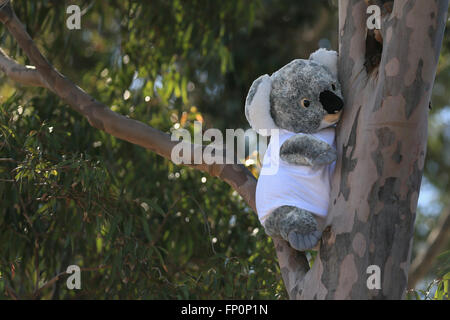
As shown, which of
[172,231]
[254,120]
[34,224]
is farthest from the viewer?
[172,231]

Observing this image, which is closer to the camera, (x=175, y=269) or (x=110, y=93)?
(x=175, y=269)

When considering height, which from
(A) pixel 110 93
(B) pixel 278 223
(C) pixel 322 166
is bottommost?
(B) pixel 278 223

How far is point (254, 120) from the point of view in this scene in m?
1.55

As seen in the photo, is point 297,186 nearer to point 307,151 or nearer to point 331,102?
point 307,151

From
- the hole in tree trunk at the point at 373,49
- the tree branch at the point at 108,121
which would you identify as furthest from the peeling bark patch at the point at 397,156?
the tree branch at the point at 108,121

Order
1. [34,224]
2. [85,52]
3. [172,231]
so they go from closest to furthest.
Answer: [34,224] < [172,231] < [85,52]

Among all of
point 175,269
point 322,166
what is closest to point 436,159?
point 175,269

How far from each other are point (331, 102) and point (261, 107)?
A: 0.18 meters

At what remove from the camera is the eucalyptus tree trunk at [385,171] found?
1.30 meters

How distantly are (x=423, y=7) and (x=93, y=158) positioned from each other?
1.33m

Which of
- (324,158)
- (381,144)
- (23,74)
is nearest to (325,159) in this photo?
(324,158)

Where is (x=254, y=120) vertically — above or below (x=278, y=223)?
above

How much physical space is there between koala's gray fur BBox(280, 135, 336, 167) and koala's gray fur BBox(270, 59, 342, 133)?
0.22 feet

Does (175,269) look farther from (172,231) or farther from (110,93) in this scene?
(110,93)
